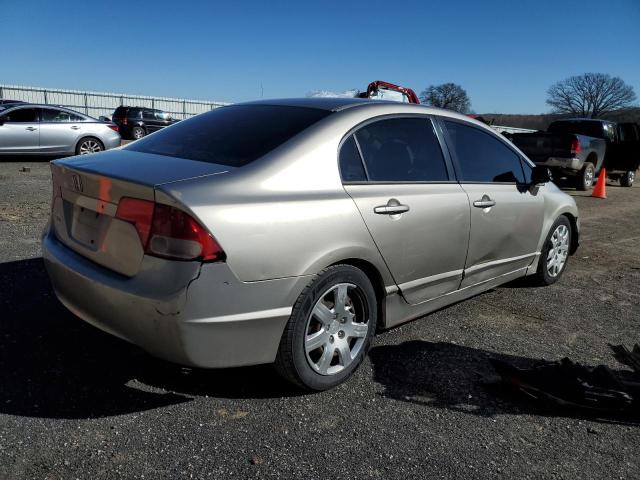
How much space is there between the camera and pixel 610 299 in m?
4.93

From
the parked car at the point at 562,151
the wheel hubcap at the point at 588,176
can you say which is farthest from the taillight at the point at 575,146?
the wheel hubcap at the point at 588,176

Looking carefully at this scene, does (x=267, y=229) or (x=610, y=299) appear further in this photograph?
(x=610, y=299)

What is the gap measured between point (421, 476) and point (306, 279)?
3.33ft

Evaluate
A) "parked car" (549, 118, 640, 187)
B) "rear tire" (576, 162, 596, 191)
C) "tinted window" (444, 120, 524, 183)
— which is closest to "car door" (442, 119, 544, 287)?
"tinted window" (444, 120, 524, 183)

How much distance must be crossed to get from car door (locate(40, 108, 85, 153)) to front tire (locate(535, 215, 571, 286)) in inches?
473

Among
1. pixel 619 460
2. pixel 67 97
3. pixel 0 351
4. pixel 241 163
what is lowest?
pixel 619 460

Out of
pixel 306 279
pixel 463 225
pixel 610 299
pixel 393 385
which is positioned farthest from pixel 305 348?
pixel 610 299

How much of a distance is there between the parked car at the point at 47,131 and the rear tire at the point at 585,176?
470 inches

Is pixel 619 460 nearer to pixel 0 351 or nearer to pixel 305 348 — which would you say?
pixel 305 348

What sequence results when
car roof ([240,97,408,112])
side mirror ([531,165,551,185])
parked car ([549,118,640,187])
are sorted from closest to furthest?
car roof ([240,97,408,112])
side mirror ([531,165,551,185])
parked car ([549,118,640,187])

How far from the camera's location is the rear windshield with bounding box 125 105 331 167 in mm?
2945

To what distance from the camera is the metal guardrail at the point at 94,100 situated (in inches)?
1270

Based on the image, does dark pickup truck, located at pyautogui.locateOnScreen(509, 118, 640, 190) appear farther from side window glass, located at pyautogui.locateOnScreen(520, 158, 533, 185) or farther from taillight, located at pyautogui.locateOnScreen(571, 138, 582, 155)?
side window glass, located at pyautogui.locateOnScreen(520, 158, 533, 185)

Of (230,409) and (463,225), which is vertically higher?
(463,225)
